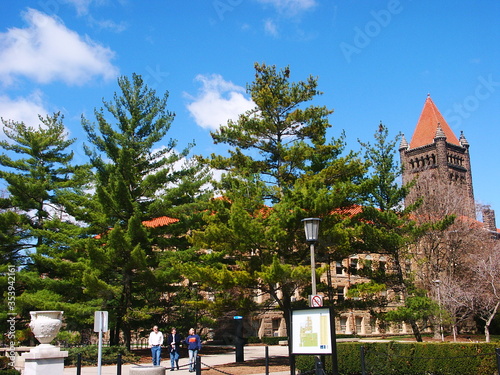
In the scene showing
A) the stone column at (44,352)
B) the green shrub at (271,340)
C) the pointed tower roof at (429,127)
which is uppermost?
the pointed tower roof at (429,127)

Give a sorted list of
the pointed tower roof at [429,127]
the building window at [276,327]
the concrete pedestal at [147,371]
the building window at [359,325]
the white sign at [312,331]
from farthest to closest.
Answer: the pointed tower roof at [429,127] < the building window at [359,325] < the building window at [276,327] < the concrete pedestal at [147,371] < the white sign at [312,331]

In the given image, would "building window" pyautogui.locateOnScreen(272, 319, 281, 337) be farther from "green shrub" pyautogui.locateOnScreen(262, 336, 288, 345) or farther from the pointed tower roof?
the pointed tower roof

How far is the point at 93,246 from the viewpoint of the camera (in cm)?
2286

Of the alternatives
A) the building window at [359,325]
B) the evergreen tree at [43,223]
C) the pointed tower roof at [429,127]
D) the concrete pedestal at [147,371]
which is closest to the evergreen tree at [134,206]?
the evergreen tree at [43,223]

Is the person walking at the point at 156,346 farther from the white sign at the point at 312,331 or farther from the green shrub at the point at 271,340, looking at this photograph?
the green shrub at the point at 271,340

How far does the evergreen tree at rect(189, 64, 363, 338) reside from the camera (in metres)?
19.7

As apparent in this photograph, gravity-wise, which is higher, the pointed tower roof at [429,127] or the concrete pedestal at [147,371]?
the pointed tower roof at [429,127]

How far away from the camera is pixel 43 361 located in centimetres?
1283

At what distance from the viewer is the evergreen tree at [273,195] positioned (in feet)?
64.5

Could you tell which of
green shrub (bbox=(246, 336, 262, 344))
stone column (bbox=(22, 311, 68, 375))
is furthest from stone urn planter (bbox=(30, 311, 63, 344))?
green shrub (bbox=(246, 336, 262, 344))

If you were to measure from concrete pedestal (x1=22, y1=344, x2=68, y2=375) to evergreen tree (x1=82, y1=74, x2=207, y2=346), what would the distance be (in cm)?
908

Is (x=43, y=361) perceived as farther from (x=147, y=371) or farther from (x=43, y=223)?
(x=43, y=223)

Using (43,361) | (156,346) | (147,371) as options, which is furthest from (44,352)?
(156,346)

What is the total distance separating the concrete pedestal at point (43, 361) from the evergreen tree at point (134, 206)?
9075mm
